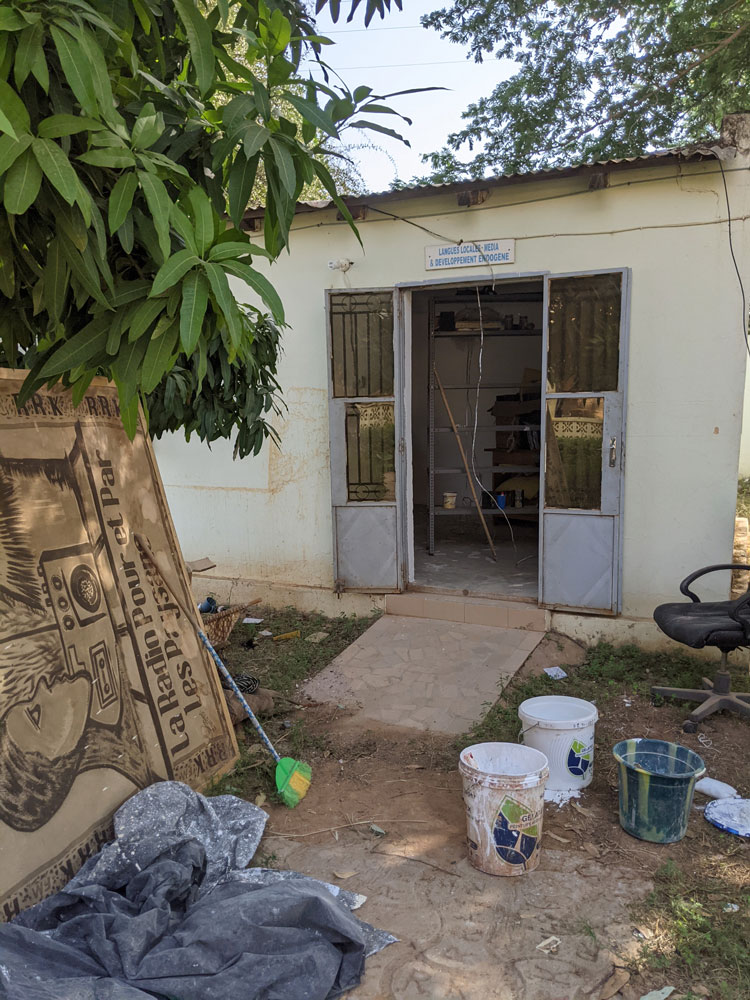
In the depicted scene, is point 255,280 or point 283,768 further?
point 283,768

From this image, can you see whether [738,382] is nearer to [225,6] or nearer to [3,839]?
[225,6]

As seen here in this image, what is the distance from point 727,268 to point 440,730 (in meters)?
3.37

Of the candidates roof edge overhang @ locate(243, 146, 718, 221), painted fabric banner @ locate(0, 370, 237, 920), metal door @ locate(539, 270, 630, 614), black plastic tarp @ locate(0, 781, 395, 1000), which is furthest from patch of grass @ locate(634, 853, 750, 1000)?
roof edge overhang @ locate(243, 146, 718, 221)

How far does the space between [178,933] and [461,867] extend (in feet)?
3.76

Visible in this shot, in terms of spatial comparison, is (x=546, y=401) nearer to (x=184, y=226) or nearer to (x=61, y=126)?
(x=184, y=226)

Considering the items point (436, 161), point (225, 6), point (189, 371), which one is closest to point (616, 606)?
point (189, 371)

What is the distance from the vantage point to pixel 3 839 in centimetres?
235

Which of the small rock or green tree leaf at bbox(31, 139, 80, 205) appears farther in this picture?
the small rock

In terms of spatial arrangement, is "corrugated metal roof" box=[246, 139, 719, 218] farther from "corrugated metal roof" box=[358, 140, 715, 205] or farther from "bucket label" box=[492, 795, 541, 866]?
"bucket label" box=[492, 795, 541, 866]

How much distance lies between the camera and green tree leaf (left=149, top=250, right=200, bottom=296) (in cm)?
114

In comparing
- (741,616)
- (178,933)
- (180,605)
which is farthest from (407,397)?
(178,933)

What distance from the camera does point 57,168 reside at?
1.12m

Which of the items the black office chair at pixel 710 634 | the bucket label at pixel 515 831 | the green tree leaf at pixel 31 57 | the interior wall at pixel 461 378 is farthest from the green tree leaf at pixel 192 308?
the interior wall at pixel 461 378

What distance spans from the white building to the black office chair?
65cm
